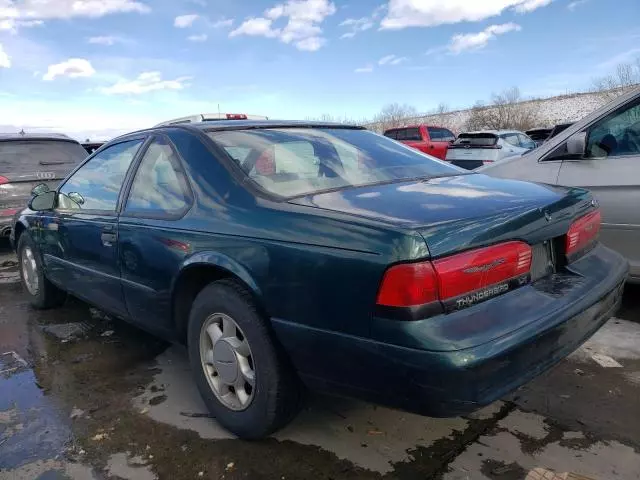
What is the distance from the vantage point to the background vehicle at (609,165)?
373cm

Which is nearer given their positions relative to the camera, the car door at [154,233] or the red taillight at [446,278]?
the red taillight at [446,278]

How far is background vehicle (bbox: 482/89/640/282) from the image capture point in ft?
12.2

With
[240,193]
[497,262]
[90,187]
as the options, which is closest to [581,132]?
[497,262]

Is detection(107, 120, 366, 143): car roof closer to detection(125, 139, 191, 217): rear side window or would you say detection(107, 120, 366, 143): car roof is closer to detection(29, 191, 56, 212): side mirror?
detection(125, 139, 191, 217): rear side window

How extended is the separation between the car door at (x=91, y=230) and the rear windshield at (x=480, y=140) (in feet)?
37.0

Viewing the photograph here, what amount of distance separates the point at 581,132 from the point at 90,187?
365 centimetres

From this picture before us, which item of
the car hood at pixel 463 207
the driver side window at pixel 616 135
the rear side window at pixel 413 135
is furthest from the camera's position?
the rear side window at pixel 413 135

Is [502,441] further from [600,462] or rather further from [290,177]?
[290,177]

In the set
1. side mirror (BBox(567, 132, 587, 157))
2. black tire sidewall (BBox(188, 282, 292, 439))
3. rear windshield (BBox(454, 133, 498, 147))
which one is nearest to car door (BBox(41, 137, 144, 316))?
black tire sidewall (BBox(188, 282, 292, 439))

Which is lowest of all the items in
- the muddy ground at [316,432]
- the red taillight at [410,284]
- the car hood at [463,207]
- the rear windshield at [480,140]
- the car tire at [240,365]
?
the muddy ground at [316,432]

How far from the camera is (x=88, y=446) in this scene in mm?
2559

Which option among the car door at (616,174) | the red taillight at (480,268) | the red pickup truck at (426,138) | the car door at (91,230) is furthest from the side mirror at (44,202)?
the red pickup truck at (426,138)

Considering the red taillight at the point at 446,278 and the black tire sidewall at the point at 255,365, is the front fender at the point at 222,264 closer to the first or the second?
the black tire sidewall at the point at 255,365

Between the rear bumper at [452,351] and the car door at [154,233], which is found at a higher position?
the car door at [154,233]
